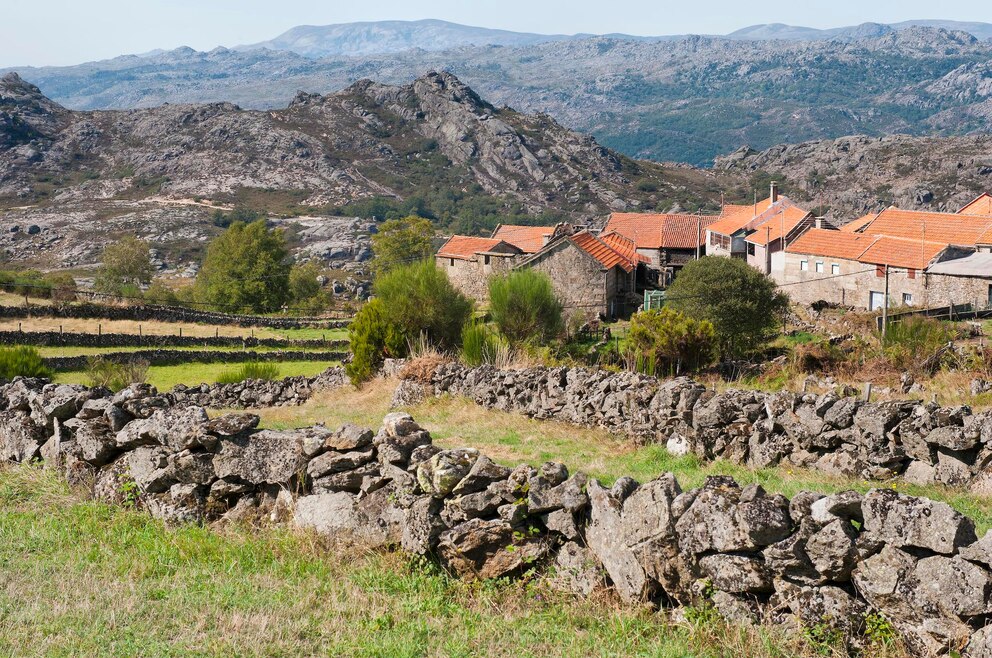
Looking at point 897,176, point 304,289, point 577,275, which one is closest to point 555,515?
point 577,275

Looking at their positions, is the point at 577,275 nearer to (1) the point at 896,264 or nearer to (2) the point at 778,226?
(1) the point at 896,264

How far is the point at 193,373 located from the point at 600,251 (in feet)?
76.9

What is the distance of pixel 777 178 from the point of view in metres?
195

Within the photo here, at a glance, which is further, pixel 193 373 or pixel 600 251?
pixel 600 251

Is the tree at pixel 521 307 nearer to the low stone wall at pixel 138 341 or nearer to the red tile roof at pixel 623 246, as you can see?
the low stone wall at pixel 138 341

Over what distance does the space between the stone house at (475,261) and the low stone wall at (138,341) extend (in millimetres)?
12715

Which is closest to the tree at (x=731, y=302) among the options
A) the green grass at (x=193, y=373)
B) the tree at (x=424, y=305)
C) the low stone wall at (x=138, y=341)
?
the tree at (x=424, y=305)

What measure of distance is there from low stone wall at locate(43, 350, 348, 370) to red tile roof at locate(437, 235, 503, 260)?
66.4 ft

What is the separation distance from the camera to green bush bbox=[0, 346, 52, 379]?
25188 millimetres

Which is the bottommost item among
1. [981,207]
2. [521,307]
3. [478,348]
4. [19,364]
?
[19,364]

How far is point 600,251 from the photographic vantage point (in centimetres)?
4822

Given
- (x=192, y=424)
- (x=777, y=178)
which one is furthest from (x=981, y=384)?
(x=777, y=178)

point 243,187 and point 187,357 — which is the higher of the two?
point 243,187

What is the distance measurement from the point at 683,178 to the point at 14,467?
199 m
